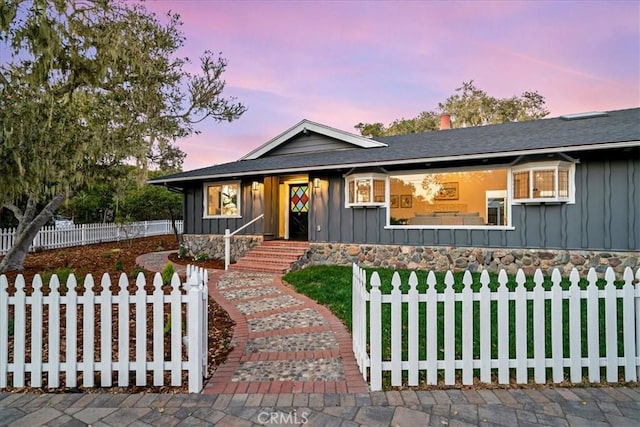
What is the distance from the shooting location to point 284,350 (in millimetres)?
3775

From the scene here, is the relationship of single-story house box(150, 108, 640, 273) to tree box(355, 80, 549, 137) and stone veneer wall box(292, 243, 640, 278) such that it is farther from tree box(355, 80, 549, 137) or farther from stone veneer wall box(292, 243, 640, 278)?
tree box(355, 80, 549, 137)

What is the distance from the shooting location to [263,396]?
8.96 feet

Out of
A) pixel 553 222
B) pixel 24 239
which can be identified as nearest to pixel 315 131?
pixel 553 222

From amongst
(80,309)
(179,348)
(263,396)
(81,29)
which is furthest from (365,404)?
(81,29)

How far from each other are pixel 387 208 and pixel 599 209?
4581 mm

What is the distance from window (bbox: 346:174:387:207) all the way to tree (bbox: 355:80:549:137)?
17.5 metres

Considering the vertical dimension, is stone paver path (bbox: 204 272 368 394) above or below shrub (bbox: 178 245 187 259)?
below

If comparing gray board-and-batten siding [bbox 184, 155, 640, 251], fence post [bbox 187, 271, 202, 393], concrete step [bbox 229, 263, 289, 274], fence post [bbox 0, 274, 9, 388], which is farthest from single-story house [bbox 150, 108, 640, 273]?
fence post [bbox 0, 274, 9, 388]

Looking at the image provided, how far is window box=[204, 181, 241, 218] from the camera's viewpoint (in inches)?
464

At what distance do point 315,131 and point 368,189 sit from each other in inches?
141

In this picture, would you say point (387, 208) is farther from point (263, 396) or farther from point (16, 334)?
point (16, 334)

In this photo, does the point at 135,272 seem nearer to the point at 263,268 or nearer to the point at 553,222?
the point at 263,268

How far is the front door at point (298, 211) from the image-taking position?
1191 cm

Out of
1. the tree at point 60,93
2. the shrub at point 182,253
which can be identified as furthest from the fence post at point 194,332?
the shrub at point 182,253
